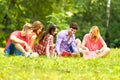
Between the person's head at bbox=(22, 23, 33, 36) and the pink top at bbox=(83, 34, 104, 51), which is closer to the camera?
the person's head at bbox=(22, 23, 33, 36)

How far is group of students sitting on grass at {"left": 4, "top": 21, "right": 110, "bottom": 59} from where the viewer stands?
1166cm

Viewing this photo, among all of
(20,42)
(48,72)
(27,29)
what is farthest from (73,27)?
(48,72)

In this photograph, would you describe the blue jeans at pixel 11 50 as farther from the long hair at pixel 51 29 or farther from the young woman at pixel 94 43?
the young woman at pixel 94 43

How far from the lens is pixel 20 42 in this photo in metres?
11.5

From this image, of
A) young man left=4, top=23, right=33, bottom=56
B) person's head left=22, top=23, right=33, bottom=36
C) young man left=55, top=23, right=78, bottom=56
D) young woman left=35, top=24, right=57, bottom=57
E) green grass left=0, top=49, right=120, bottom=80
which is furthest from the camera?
young man left=55, top=23, right=78, bottom=56

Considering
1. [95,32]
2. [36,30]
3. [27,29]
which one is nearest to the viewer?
[27,29]

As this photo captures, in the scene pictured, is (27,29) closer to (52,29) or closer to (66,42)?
(52,29)

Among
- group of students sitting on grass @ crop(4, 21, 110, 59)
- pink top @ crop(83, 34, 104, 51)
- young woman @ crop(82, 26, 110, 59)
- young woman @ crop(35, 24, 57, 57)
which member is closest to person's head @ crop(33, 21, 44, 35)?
group of students sitting on grass @ crop(4, 21, 110, 59)

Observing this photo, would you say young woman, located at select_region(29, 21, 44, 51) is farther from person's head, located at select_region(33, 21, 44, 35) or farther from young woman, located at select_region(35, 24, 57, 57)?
young woman, located at select_region(35, 24, 57, 57)

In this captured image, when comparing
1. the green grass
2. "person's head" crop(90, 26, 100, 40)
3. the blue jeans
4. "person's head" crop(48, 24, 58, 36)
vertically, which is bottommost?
the green grass

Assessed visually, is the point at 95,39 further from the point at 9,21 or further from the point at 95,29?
the point at 9,21

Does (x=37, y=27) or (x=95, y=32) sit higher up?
(x=37, y=27)

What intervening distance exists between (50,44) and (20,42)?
136 centimetres

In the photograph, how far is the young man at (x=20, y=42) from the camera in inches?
452
